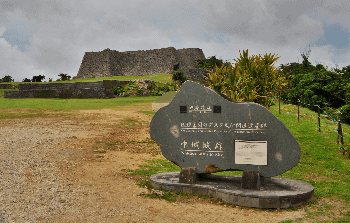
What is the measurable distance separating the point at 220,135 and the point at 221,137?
0.04 meters

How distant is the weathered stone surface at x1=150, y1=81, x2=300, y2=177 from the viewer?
16.2 ft

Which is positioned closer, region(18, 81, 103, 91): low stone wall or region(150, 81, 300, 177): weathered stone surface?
region(150, 81, 300, 177): weathered stone surface

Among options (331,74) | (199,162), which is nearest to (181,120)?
(199,162)

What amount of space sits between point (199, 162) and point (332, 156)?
16.0 ft

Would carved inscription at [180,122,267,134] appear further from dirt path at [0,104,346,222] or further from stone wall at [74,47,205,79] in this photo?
stone wall at [74,47,205,79]

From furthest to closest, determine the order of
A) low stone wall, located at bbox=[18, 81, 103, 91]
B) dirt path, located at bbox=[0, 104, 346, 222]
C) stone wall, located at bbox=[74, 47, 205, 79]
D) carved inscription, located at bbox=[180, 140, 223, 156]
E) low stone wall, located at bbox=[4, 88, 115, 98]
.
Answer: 1. stone wall, located at bbox=[74, 47, 205, 79]
2. low stone wall, located at bbox=[18, 81, 103, 91]
3. low stone wall, located at bbox=[4, 88, 115, 98]
4. carved inscription, located at bbox=[180, 140, 223, 156]
5. dirt path, located at bbox=[0, 104, 346, 222]

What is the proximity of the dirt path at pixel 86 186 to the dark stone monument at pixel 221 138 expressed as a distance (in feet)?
2.35

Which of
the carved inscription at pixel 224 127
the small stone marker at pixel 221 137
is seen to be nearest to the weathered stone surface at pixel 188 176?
the small stone marker at pixel 221 137

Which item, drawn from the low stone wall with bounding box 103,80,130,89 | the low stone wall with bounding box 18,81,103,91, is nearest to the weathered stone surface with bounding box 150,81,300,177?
the low stone wall with bounding box 103,80,130,89

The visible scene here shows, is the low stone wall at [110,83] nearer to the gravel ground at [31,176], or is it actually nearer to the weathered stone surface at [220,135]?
the gravel ground at [31,176]

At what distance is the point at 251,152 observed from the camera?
16.5 ft

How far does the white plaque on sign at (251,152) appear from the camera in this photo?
16.4 ft

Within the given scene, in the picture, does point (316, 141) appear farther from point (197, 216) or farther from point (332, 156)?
point (197, 216)

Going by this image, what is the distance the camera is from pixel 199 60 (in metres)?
46.4
